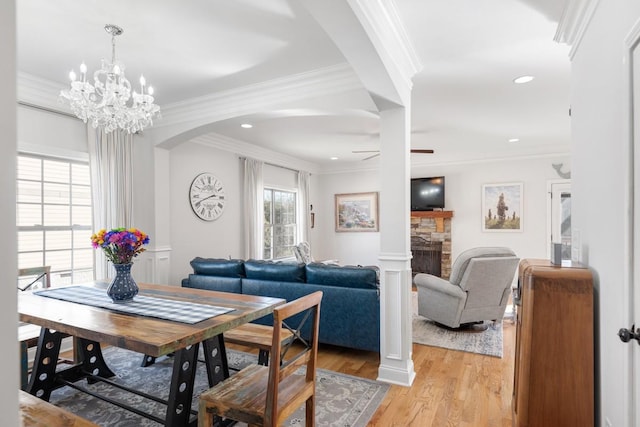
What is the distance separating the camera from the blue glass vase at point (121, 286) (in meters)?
2.28

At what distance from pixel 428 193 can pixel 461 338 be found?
379 centimetres

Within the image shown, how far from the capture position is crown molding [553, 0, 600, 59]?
70.1 inches

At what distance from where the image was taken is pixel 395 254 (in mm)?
2818

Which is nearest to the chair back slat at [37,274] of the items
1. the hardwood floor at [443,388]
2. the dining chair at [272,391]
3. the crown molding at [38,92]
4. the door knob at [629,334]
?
the crown molding at [38,92]

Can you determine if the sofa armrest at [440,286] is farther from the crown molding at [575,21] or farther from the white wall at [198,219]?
the white wall at [198,219]

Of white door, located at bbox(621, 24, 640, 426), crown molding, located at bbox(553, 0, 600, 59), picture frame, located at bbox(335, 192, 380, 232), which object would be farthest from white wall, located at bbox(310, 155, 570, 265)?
white door, located at bbox(621, 24, 640, 426)

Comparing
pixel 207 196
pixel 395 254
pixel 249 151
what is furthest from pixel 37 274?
pixel 249 151

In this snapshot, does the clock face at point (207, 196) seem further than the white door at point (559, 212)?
No

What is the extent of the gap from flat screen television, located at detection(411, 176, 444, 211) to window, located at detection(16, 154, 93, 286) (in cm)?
571

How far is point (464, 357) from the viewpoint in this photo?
3.32m

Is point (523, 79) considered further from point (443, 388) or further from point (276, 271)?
point (276, 271)

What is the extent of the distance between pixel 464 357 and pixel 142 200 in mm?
3970

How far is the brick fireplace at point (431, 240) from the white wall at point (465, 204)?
6.3 inches

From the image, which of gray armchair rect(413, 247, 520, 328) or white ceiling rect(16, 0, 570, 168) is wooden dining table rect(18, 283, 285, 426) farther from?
gray armchair rect(413, 247, 520, 328)
